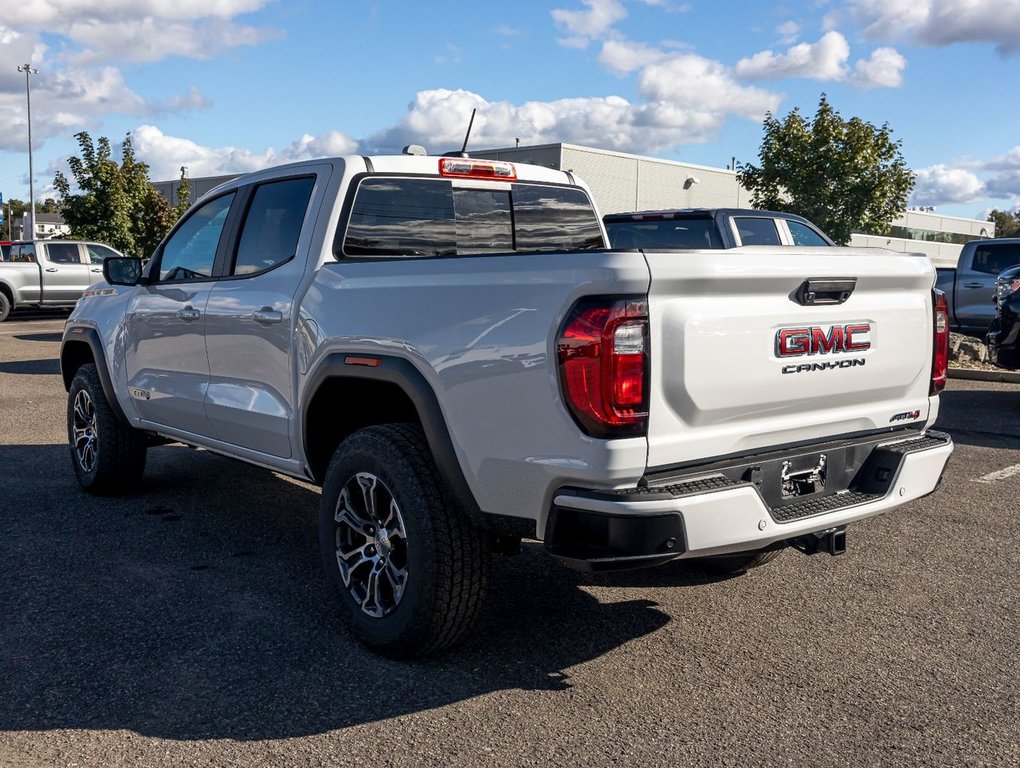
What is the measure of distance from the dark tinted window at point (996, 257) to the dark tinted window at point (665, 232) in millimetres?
6183

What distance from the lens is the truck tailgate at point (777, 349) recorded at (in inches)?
129

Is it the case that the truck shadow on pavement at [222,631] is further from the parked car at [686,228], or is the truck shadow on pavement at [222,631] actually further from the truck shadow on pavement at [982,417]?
the parked car at [686,228]

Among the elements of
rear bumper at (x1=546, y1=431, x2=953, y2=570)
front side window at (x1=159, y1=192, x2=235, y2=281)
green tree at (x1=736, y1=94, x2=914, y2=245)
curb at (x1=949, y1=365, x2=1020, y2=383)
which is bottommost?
curb at (x1=949, y1=365, x2=1020, y2=383)

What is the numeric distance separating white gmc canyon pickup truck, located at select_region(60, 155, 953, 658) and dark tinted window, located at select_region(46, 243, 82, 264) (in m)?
19.3

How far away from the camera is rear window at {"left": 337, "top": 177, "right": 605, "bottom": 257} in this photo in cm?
471

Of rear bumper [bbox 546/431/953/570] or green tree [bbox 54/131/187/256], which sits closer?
rear bumper [bbox 546/431/953/570]

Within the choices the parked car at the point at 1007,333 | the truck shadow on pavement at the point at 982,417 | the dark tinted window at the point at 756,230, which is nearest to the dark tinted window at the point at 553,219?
the truck shadow on pavement at the point at 982,417

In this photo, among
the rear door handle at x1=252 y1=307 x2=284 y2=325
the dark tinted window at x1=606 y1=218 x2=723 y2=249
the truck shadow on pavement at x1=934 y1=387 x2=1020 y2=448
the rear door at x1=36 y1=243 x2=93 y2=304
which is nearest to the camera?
the rear door handle at x1=252 y1=307 x2=284 y2=325

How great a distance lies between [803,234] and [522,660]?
9.82 meters

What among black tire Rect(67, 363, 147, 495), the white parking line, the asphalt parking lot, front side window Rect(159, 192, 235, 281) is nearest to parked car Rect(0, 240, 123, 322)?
black tire Rect(67, 363, 147, 495)

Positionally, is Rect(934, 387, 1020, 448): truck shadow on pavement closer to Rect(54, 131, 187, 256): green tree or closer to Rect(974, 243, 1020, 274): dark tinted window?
Rect(974, 243, 1020, 274): dark tinted window

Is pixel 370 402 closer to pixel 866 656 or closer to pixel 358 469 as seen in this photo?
pixel 358 469

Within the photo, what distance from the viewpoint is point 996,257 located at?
48.6ft

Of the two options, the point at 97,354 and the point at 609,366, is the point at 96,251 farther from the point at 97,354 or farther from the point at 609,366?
the point at 609,366
